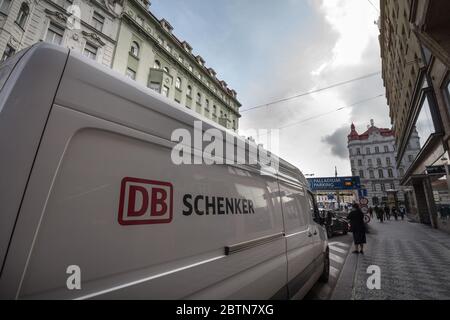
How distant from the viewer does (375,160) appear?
5547 cm

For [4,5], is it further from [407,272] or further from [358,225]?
[407,272]

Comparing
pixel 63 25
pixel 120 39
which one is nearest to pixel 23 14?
pixel 63 25

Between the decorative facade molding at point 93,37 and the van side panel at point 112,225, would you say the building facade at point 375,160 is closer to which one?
the decorative facade molding at point 93,37

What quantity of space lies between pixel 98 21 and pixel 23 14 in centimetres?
481

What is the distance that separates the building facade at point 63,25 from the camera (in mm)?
10969

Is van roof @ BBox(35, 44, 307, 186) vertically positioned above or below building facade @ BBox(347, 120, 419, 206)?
below

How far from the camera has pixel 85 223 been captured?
3.35ft

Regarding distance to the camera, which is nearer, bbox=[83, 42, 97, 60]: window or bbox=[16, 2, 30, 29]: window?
bbox=[16, 2, 30, 29]: window

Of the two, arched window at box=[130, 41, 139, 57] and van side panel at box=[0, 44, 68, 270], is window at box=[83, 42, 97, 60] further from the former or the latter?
van side panel at box=[0, 44, 68, 270]

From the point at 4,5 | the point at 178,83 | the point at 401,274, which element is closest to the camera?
the point at 401,274

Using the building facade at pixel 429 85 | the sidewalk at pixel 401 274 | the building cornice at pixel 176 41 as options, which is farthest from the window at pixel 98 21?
the sidewalk at pixel 401 274

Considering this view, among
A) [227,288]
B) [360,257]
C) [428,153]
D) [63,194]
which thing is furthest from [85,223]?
[428,153]

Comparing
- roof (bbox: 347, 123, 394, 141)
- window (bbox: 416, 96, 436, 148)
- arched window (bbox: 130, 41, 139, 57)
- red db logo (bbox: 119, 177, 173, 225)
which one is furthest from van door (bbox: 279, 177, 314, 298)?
roof (bbox: 347, 123, 394, 141)

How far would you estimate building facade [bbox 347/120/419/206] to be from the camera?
175 ft
